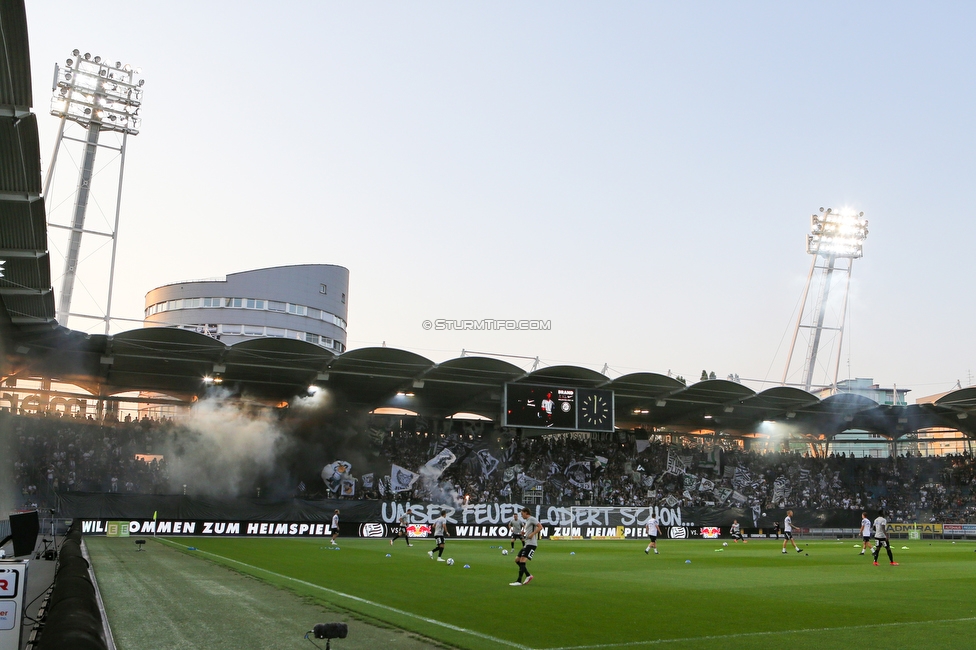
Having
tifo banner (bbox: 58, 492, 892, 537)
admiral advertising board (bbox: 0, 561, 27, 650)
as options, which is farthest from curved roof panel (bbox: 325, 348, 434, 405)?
admiral advertising board (bbox: 0, 561, 27, 650)

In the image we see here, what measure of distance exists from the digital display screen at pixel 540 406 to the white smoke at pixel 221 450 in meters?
16.6

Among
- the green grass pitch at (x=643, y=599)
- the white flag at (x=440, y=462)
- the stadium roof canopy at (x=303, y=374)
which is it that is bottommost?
the green grass pitch at (x=643, y=599)

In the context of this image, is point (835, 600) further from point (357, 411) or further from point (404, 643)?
point (357, 411)

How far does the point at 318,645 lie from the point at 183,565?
13.5m

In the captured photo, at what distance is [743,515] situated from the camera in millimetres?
53625

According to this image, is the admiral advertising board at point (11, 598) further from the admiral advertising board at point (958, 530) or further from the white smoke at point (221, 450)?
the admiral advertising board at point (958, 530)

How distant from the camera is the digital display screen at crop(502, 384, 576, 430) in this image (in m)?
49.2

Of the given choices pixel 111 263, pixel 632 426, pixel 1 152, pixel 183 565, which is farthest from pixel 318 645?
pixel 632 426

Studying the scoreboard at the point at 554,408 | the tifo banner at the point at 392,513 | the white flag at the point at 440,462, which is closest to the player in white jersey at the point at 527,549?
the tifo banner at the point at 392,513

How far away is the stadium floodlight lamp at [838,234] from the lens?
66812 millimetres

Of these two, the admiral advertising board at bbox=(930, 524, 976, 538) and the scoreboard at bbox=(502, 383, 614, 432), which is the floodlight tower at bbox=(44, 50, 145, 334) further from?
the admiral advertising board at bbox=(930, 524, 976, 538)

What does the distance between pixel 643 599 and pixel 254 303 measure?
79289 mm

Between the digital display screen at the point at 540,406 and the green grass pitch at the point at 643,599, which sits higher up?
the digital display screen at the point at 540,406

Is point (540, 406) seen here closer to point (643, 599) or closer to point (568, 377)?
point (568, 377)
